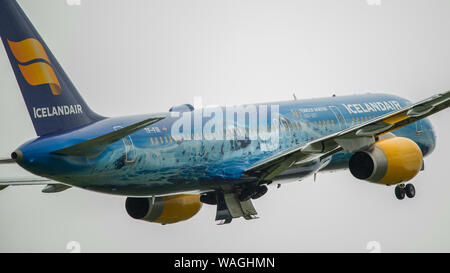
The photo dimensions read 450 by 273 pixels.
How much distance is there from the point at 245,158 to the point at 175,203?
4.96m

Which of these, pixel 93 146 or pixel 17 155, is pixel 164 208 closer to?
pixel 93 146

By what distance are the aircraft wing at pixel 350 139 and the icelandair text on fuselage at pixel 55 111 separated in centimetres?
769

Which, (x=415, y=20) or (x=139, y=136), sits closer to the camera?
(x=139, y=136)

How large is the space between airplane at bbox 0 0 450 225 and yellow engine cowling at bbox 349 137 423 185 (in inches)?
1.4

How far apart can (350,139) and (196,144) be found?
5551mm

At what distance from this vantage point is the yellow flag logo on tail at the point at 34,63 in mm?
29656

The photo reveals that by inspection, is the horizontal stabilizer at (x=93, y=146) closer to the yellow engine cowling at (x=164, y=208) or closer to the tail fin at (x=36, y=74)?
the tail fin at (x=36, y=74)

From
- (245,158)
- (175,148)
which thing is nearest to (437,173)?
(245,158)

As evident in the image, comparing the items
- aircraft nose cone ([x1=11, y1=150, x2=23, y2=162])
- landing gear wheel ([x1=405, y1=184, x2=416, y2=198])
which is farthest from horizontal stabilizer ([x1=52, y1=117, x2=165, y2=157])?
landing gear wheel ([x1=405, y1=184, x2=416, y2=198])

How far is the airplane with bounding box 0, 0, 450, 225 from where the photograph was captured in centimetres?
2974

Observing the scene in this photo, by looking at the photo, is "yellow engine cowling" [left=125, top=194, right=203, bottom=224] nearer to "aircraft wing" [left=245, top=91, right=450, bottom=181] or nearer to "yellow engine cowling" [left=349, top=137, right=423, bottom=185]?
"aircraft wing" [left=245, top=91, right=450, bottom=181]

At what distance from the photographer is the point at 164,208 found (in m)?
38.9

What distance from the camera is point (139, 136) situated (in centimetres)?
3225

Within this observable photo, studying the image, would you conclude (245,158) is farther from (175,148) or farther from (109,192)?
(109,192)
